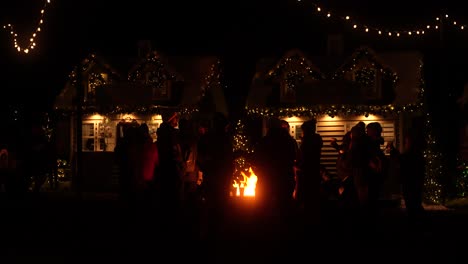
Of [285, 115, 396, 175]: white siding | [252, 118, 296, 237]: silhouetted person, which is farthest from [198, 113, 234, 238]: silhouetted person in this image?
[285, 115, 396, 175]: white siding

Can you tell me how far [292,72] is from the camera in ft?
75.9

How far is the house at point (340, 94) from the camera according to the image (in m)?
22.0

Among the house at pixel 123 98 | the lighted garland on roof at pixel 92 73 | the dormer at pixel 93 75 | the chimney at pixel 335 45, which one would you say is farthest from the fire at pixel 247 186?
the chimney at pixel 335 45

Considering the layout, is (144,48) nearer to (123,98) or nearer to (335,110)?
(123,98)

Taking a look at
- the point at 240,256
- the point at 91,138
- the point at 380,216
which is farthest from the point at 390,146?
the point at 91,138

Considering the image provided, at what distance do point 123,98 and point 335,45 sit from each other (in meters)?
7.04

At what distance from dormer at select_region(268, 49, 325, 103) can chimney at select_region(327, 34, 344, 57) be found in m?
2.60

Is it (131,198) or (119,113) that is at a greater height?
(119,113)

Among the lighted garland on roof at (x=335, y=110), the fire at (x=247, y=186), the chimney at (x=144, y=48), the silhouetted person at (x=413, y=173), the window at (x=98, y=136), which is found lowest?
the fire at (x=247, y=186)

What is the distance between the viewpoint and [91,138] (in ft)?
80.3

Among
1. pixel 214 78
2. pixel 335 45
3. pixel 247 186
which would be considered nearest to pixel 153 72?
pixel 214 78

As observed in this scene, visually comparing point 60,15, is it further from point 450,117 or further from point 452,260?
point 452,260

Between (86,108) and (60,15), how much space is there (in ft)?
40.0

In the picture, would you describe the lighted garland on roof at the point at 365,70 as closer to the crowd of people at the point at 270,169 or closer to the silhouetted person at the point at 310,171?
the crowd of people at the point at 270,169
